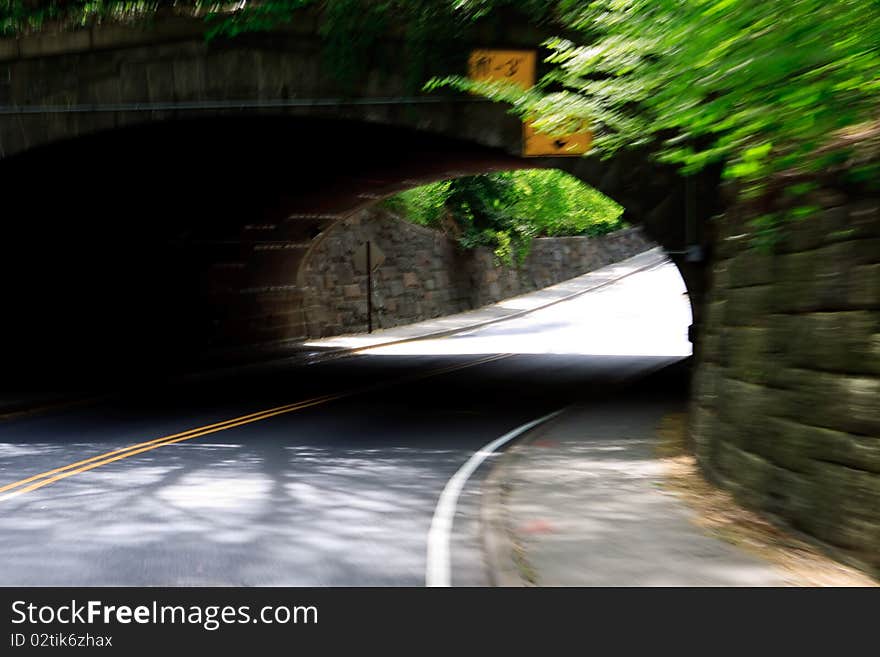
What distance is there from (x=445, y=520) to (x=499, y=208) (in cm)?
4140

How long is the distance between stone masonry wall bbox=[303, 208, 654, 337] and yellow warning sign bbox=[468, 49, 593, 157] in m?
16.9

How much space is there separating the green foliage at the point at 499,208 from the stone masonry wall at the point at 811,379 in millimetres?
32014

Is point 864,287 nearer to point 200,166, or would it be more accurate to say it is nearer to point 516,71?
point 516,71

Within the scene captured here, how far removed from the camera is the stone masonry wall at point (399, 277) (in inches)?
1419

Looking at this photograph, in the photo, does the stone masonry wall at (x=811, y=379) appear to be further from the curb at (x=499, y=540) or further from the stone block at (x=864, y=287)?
the curb at (x=499, y=540)

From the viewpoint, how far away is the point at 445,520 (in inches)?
375

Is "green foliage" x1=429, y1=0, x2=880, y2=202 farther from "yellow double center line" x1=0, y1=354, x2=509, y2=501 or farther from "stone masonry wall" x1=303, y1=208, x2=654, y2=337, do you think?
"stone masonry wall" x1=303, y1=208, x2=654, y2=337

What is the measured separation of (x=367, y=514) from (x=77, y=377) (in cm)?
1495

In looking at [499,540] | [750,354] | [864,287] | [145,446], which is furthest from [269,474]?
[864,287]

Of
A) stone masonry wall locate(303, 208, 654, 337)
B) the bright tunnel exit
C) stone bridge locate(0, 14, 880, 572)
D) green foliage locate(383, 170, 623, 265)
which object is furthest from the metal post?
green foliage locate(383, 170, 623, 265)

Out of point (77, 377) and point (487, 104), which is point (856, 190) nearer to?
point (487, 104)

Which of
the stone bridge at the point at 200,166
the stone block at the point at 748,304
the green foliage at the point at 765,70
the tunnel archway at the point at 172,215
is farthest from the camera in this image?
the tunnel archway at the point at 172,215

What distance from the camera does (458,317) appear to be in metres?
45.2

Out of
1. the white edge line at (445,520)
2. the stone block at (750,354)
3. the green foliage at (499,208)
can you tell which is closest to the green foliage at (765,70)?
the stone block at (750,354)
